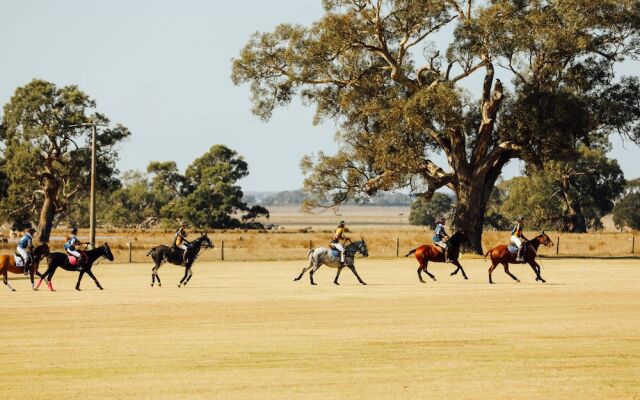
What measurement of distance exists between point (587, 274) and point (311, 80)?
880 inches

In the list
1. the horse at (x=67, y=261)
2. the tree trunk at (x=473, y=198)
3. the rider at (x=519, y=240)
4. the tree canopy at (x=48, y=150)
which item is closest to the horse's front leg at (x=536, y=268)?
the rider at (x=519, y=240)

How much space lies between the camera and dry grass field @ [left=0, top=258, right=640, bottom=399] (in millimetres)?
17172

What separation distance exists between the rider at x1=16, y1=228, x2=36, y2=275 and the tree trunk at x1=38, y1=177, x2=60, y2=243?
46725mm

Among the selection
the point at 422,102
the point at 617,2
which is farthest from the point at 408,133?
the point at 617,2

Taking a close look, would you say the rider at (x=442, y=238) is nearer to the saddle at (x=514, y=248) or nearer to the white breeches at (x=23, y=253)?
the saddle at (x=514, y=248)

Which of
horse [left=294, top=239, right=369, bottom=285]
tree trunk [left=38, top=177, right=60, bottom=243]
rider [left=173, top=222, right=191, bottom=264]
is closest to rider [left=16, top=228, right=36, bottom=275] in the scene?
rider [left=173, top=222, right=191, bottom=264]

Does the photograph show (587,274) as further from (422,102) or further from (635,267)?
(422,102)

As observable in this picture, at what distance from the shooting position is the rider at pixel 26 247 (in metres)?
34.1

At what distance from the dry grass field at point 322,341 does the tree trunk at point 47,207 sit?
43.4 meters

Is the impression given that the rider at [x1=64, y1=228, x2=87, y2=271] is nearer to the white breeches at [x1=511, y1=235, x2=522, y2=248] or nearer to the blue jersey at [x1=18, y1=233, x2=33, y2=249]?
the blue jersey at [x1=18, y1=233, x2=33, y2=249]

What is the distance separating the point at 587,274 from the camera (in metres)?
46.2

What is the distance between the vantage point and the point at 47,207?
81.1 meters

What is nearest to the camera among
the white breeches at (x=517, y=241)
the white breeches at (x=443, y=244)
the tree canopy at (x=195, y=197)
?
the white breeches at (x=517, y=241)

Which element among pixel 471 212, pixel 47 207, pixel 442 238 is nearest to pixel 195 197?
pixel 47 207
